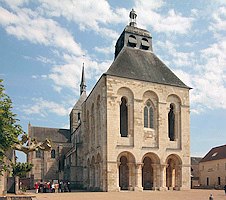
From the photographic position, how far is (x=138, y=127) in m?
32.1

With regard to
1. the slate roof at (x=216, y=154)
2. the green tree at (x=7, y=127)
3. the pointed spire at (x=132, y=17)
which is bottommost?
the slate roof at (x=216, y=154)

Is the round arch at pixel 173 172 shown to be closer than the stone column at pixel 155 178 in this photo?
No

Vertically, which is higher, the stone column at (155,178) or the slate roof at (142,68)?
the slate roof at (142,68)

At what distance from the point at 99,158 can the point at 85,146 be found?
26.0ft

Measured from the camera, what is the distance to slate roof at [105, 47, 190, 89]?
109 ft

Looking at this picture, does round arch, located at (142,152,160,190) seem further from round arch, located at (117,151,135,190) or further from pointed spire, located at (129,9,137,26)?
pointed spire, located at (129,9,137,26)

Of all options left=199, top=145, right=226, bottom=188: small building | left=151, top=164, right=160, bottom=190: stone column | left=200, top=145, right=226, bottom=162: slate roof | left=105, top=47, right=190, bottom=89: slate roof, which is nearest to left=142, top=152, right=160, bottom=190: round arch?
left=151, top=164, right=160, bottom=190: stone column

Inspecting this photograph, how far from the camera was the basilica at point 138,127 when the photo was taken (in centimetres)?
3111

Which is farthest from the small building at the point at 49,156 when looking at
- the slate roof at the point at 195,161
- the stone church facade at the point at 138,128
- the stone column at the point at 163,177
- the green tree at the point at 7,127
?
the green tree at the point at 7,127

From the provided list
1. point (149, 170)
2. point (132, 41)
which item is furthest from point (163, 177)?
point (132, 41)

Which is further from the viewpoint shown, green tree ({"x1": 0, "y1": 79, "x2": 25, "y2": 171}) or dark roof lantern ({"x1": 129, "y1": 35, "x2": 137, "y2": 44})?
dark roof lantern ({"x1": 129, "y1": 35, "x2": 137, "y2": 44})

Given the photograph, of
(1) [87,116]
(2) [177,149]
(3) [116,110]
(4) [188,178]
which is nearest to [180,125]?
(2) [177,149]

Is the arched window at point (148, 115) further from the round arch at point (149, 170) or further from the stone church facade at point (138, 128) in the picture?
the round arch at point (149, 170)

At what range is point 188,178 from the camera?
110ft
